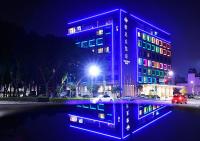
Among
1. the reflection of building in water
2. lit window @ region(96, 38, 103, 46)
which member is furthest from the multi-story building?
the reflection of building in water

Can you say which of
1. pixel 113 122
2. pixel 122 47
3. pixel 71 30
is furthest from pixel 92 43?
pixel 113 122

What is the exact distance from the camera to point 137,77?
12781cm

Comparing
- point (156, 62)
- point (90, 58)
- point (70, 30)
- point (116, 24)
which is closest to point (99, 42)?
point (116, 24)

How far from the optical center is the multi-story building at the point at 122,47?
4739 inches

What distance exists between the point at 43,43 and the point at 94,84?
62624 mm

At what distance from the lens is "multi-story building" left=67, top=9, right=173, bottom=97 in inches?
4739

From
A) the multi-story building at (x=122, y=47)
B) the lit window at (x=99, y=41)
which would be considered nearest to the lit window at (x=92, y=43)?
the multi-story building at (x=122, y=47)

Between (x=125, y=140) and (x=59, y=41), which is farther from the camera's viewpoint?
(x=59, y=41)

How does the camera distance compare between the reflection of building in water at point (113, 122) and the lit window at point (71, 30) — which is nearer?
the reflection of building in water at point (113, 122)

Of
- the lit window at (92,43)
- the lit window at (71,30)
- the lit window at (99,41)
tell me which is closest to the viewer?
the lit window at (99,41)

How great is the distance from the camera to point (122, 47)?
120688mm

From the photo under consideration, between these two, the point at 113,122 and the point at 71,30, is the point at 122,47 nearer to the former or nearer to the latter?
the point at 71,30

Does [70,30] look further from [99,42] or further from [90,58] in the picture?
[90,58]

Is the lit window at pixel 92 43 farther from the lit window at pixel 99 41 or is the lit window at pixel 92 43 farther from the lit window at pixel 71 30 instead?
the lit window at pixel 71 30
